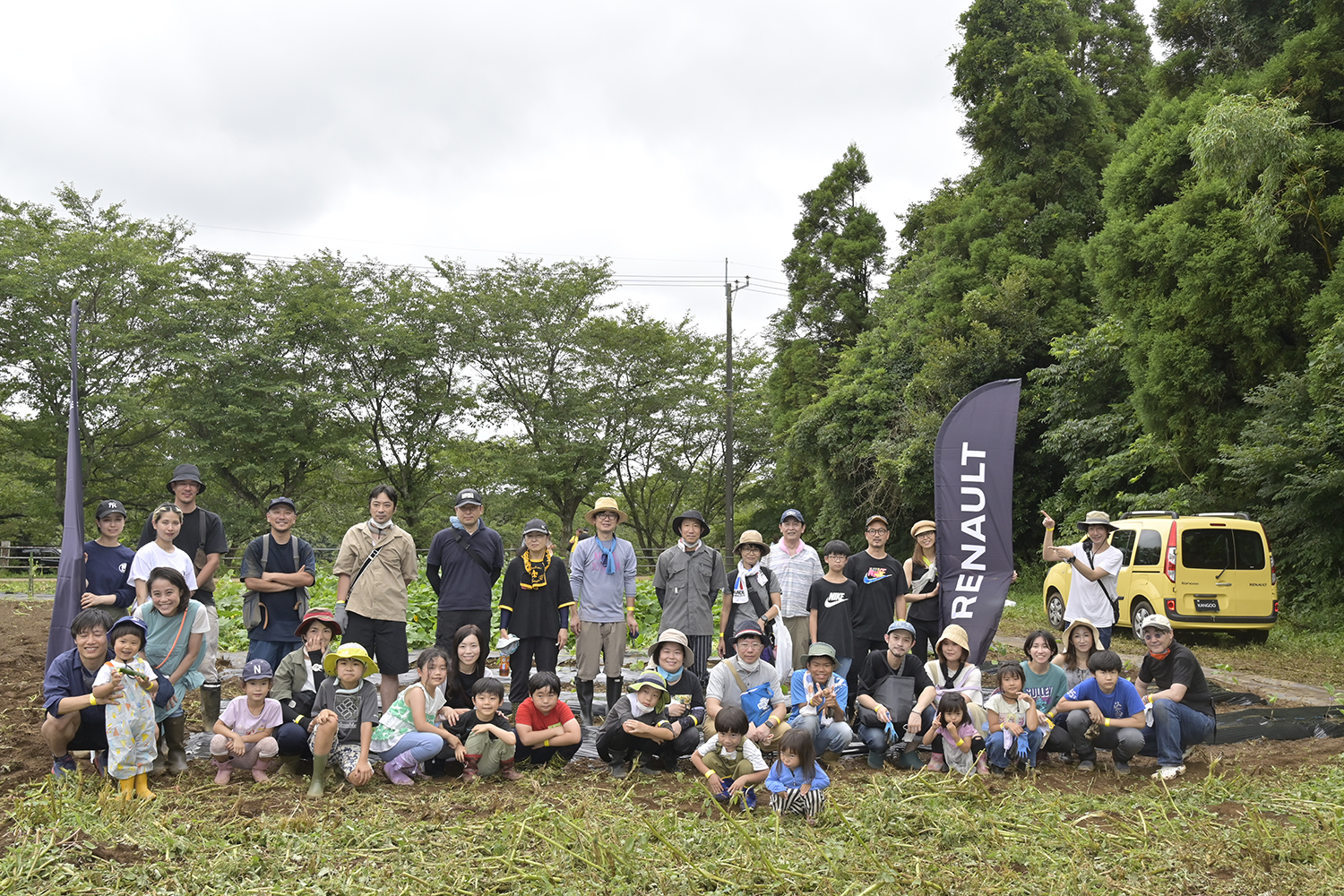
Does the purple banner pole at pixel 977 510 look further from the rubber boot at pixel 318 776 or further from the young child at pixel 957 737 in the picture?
the rubber boot at pixel 318 776

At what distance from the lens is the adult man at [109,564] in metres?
5.72

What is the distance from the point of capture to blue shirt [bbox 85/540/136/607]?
5785 millimetres

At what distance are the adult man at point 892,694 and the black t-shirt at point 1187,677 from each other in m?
1.46

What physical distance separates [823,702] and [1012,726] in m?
1.08

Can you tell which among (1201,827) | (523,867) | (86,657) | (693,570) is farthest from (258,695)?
(1201,827)

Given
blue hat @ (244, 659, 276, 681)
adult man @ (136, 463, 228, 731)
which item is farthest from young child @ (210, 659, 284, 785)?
adult man @ (136, 463, 228, 731)

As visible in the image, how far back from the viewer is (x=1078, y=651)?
6152 millimetres

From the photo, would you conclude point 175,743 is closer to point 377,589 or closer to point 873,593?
point 377,589

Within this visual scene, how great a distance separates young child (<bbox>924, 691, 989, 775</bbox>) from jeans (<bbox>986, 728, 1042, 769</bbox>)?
0.21 feet

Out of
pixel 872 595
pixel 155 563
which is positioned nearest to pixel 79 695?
pixel 155 563

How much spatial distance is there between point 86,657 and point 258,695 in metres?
0.86

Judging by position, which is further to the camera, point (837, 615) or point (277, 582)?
point (837, 615)

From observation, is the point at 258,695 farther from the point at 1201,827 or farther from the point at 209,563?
the point at 1201,827

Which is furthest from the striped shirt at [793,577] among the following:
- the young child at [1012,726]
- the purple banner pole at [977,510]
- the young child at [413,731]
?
the young child at [413,731]
